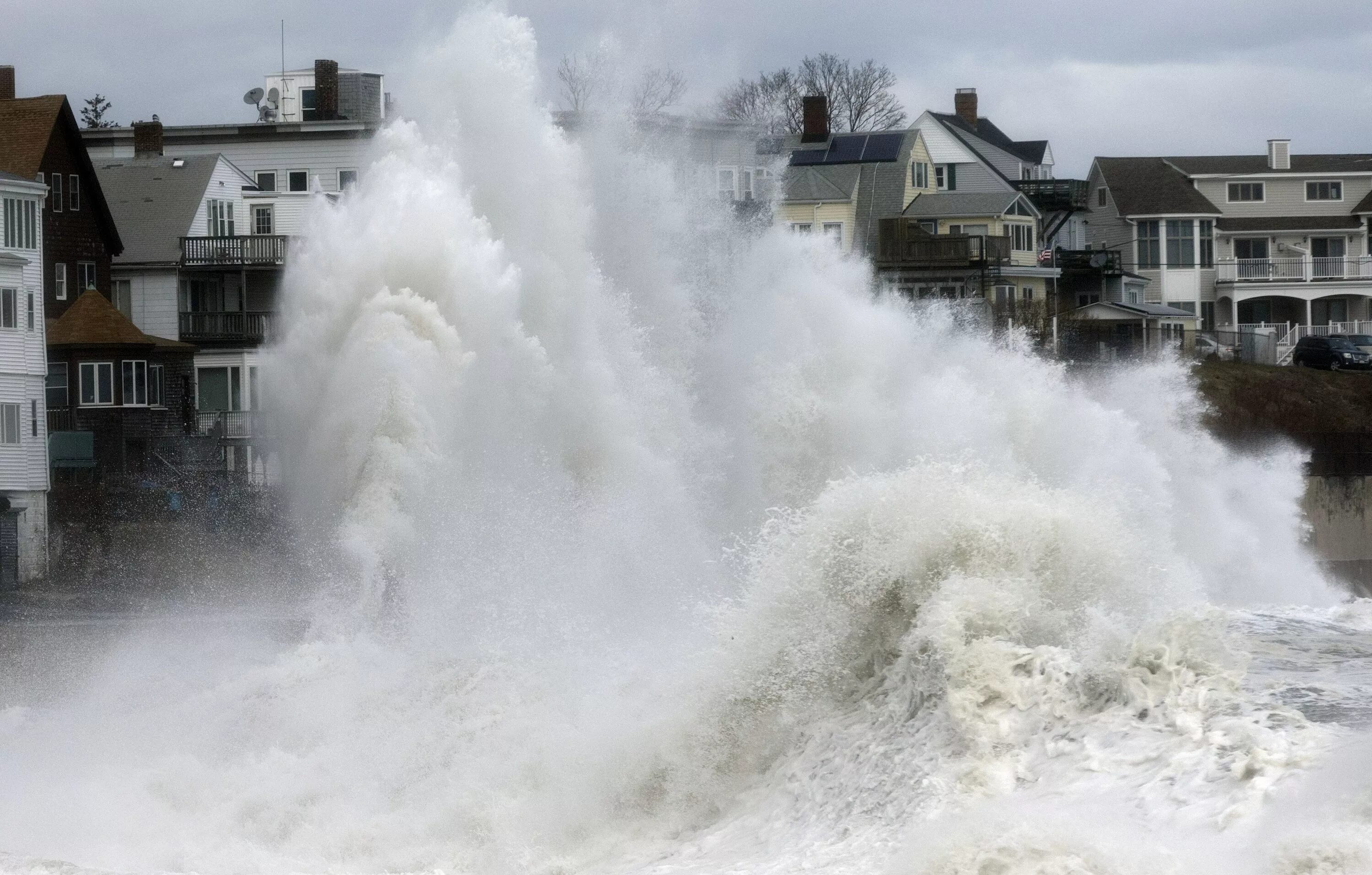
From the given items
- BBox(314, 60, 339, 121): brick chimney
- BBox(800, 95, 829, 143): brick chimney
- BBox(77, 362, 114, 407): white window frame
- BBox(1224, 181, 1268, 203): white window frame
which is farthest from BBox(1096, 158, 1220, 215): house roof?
BBox(77, 362, 114, 407): white window frame

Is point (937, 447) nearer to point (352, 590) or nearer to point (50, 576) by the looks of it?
point (352, 590)

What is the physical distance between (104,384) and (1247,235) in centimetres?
4383

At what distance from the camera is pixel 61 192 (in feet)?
149

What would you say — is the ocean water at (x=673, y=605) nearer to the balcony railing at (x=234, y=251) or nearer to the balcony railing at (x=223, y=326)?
the balcony railing at (x=223, y=326)

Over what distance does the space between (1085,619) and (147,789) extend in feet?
28.0

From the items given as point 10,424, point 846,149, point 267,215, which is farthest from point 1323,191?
point 10,424

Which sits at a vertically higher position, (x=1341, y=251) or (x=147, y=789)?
(x=1341, y=251)

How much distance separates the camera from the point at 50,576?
1481 inches

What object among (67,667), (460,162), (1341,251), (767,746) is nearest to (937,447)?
(460,162)

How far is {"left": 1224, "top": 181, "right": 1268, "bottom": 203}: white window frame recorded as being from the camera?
67750 millimetres

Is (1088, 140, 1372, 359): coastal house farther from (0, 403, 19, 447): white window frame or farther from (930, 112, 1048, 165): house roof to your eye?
(0, 403, 19, 447): white window frame

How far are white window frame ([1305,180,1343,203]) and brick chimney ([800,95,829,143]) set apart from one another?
66.4ft

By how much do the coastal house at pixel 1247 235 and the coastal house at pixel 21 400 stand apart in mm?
40387

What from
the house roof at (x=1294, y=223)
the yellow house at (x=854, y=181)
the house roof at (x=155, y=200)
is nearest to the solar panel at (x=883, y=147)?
the yellow house at (x=854, y=181)
